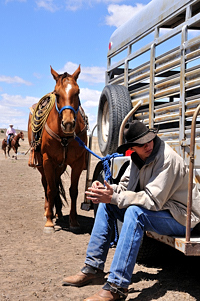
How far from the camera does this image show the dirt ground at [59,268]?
367 cm

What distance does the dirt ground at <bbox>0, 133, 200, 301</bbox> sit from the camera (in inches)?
144

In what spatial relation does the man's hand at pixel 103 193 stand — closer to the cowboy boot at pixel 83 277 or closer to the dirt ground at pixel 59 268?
the cowboy boot at pixel 83 277

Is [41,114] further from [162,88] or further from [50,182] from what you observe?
[162,88]

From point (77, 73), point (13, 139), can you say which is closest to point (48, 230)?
point (77, 73)

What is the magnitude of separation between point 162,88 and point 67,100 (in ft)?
5.40

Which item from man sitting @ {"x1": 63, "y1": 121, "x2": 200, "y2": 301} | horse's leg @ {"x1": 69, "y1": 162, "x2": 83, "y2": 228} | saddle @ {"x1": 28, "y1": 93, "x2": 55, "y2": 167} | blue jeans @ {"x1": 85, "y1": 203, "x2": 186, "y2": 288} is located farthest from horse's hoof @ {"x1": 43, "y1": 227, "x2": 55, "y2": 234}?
blue jeans @ {"x1": 85, "y1": 203, "x2": 186, "y2": 288}

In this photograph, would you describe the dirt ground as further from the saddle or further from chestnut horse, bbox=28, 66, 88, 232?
the saddle

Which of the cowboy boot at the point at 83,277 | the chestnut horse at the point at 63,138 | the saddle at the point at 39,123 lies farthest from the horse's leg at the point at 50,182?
the cowboy boot at the point at 83,277

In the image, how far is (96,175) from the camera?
5.94m

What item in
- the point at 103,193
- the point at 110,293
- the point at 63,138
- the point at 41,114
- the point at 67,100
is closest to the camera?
the point at 110,293

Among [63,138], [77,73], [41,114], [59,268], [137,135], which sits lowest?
[59,268]

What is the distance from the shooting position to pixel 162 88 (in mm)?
4676

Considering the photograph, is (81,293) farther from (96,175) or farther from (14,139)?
(14,139)

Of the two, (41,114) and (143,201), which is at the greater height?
(41,114)
